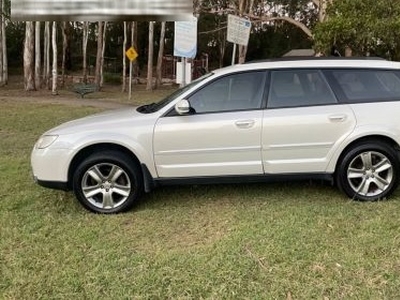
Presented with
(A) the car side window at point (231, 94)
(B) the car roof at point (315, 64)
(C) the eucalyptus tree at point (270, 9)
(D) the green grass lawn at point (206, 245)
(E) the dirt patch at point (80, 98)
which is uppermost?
(C) the eucalyptus tree at point (270, 9)

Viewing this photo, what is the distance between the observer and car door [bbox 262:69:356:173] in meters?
4.90

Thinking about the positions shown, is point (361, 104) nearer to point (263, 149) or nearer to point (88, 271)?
point (263, 149)

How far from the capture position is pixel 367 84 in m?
5.13

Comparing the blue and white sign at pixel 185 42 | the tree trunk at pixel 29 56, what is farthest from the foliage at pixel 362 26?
the tree trunk at pixel 29 56

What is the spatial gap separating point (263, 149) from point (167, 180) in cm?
108

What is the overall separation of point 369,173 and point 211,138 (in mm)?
1790

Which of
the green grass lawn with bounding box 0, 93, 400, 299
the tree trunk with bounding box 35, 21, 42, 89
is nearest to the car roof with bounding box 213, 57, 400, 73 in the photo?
the green grass lawn with bounding box 0, 93, 400, 299

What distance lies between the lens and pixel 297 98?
5043 mm

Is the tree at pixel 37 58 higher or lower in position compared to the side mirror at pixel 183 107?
lower

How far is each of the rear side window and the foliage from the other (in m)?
8.52

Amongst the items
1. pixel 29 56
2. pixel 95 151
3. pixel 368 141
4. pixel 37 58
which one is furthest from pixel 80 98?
pixel 368 141

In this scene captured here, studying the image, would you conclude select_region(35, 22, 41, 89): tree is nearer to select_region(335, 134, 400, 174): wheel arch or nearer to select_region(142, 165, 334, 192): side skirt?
select_region(142, 165, 334, 192): side skirt

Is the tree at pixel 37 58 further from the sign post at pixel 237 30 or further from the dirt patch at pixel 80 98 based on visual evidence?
the sign post at pixel 237 30

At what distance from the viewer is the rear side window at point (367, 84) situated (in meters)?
5.07
